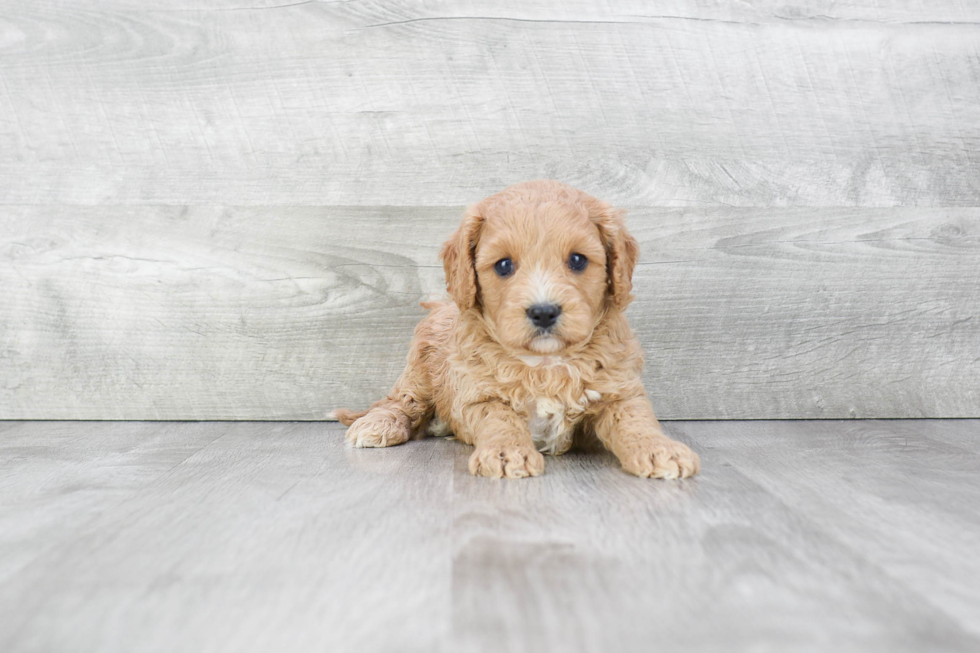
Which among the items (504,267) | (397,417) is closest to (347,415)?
(397,417)

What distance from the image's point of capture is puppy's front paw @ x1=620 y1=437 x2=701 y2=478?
184 cm

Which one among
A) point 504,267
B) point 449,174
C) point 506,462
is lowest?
point 506,462

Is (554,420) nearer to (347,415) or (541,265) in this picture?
(541,265)

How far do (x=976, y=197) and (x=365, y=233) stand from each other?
232 centimetres

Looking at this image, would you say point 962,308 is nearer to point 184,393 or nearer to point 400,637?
point 400,637

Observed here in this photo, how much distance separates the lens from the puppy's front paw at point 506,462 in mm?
1857

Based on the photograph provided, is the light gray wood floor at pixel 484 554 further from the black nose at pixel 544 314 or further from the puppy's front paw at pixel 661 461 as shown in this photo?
the black nose at pixel 544 314

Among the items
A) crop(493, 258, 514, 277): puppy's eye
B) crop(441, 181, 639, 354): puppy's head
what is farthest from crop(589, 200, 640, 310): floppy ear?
crop(493, 258, 514, 277): puppy's eye

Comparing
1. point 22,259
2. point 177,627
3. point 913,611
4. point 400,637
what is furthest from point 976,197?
point 22,259

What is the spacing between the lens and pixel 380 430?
7.80ft

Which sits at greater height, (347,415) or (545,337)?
(545,337)

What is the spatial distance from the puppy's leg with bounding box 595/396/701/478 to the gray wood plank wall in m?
0.80

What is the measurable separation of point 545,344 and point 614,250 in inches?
14.1

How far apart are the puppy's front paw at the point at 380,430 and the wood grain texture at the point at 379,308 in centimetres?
38
